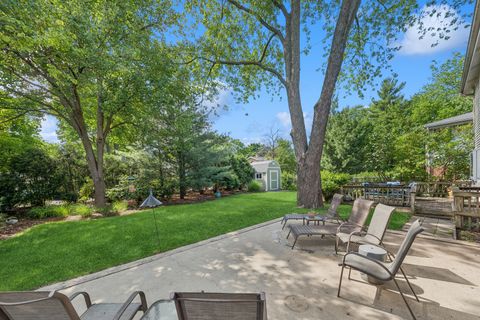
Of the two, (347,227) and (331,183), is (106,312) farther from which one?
(331,183)

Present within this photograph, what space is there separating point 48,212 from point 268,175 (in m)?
16.6

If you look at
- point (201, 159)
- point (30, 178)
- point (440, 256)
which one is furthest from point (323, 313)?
point (30, 178)

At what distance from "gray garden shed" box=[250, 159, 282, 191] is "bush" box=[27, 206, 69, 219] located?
15.6 m

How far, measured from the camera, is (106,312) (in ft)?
6.60

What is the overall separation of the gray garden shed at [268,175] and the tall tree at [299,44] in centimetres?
1054

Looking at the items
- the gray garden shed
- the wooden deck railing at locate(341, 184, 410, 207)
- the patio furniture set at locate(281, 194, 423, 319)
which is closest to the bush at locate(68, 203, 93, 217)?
the patio furniture set at locate(281, 194, 423, 319)

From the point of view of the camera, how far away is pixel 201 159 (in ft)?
43.4

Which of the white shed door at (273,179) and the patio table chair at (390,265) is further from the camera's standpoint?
the white shed door at (273,179)

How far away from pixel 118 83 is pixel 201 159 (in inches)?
252

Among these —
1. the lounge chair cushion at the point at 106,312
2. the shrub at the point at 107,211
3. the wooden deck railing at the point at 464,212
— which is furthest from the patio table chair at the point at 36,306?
the shrub at the point at 107,211

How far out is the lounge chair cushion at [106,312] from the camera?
1.91 m

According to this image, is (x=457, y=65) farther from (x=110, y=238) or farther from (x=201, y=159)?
(x=110, y=238)

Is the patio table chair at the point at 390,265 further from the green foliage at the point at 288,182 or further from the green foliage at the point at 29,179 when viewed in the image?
the green foliage at the point at 288,182

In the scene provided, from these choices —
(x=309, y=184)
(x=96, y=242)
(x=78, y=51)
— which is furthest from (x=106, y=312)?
(x=78, y=51)
